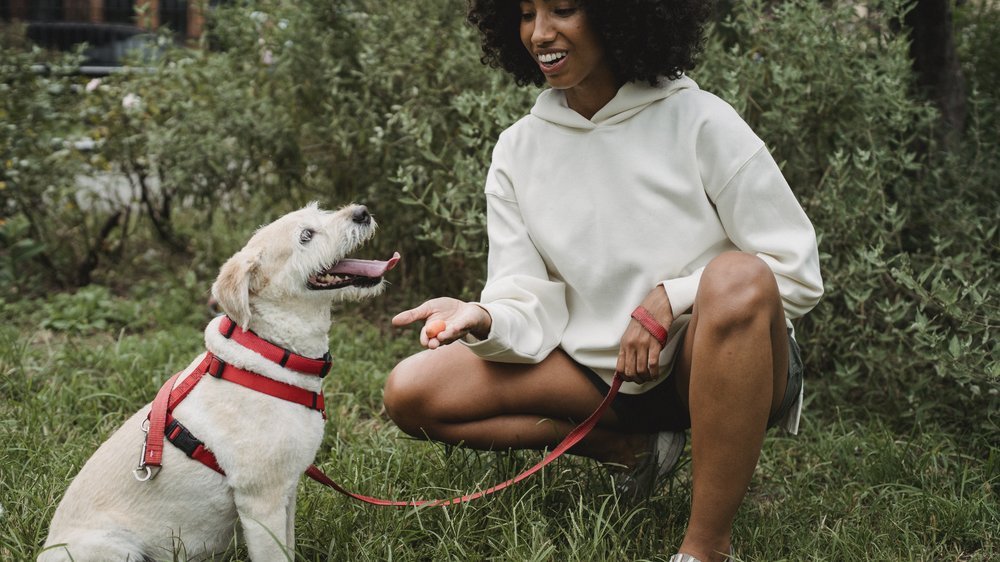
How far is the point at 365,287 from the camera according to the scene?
2.45 meters

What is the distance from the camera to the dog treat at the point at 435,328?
2.29 m

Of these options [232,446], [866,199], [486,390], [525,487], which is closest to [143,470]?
[232,446]

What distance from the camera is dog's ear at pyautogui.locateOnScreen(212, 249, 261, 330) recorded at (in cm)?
229

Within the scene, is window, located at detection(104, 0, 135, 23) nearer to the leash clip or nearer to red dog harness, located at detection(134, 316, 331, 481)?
red dog harness, located at detection(134, 316, 331, 481)

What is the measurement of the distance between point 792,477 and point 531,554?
4.05ft

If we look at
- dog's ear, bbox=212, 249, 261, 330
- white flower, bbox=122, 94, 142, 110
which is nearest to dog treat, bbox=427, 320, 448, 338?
dog's ear, bbox=212, 249, 261, 330

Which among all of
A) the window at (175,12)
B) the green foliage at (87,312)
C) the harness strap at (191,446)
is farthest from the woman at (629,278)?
the window at (175,12)

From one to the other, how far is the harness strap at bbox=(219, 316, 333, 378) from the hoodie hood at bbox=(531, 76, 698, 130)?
1008 mm

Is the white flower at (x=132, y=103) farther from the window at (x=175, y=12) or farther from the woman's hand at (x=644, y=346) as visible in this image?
the window at (x=175, y=12)

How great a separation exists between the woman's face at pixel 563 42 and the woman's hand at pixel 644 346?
65 centimetres

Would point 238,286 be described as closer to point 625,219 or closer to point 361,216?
point 361,216

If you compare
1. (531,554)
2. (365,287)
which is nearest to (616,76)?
(365,287)

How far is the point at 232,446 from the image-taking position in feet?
7.39

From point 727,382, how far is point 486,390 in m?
0.76
